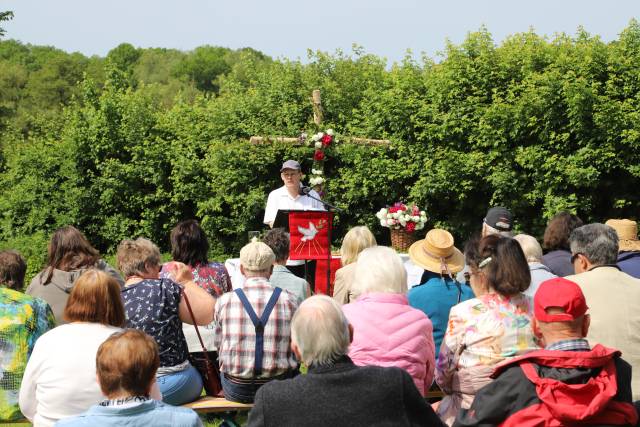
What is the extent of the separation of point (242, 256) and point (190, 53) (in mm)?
66452

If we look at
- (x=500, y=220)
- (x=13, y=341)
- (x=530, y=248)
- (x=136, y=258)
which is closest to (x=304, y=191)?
(x=500, y=220)

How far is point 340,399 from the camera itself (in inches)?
116

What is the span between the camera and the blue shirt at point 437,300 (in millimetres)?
4969

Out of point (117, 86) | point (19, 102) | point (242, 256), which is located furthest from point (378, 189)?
point (19, 102)

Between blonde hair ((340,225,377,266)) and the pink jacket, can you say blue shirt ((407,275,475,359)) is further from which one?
blonde hair ((340,225,377,266))

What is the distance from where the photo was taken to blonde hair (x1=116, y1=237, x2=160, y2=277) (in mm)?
5082

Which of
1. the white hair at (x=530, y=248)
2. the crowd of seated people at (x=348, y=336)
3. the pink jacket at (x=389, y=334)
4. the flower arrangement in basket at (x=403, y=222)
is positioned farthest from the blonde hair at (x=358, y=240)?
the flower arrangement in basket at (x=403, y=222)

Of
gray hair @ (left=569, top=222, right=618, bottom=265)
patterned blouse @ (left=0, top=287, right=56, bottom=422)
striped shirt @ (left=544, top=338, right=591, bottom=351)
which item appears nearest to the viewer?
striped shirt @ (left=544, top=338, right=591, bottom=351)

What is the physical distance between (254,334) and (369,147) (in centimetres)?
939

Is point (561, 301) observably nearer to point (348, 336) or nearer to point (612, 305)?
point (348, 336)

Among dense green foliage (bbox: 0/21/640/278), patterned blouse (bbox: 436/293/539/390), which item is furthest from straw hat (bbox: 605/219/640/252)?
dense green foliage (bbox: 0/21/640/278)

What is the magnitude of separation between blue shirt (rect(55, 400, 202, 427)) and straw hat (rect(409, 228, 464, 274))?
7.77 ft

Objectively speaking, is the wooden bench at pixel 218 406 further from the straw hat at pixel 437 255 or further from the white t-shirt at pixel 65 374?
the straw hat at pixel 437 255

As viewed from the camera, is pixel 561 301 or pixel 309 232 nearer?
pixel 561 301
